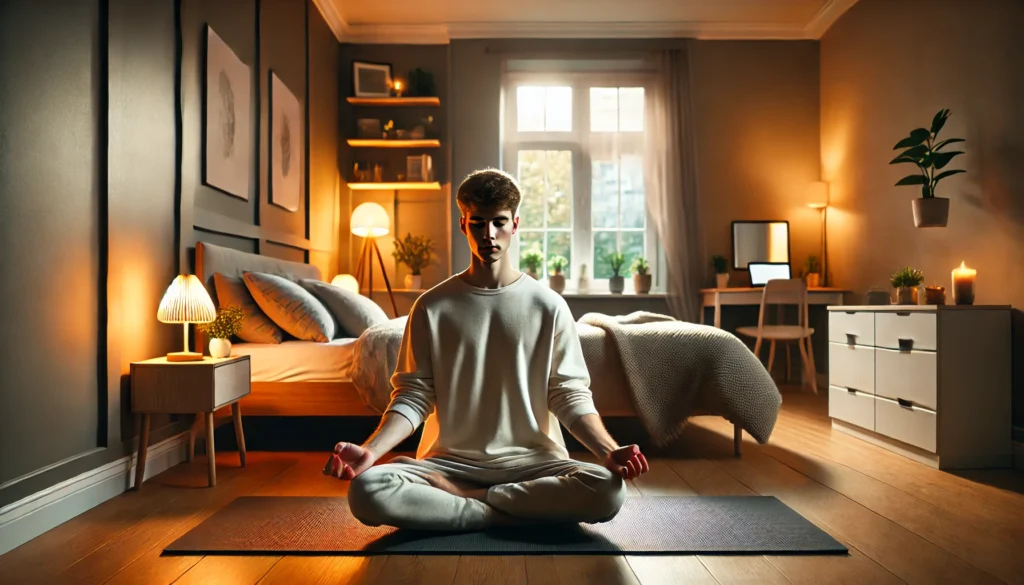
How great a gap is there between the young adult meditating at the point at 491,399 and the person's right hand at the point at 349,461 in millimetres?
171

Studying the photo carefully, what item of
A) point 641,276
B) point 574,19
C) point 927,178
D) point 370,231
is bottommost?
point 641,276

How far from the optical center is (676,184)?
5664 mm

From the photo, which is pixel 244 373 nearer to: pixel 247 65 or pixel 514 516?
pixel 514 516

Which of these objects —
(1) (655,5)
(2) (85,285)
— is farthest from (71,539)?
(1) (655,5)


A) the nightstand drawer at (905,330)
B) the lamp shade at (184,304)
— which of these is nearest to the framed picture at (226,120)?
the lamp shade at (184,304)

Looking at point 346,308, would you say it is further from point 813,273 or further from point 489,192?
point 813,273

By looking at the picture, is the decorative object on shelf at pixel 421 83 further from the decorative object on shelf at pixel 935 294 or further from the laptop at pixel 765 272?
the decorative object on shelf at pixel 935 294

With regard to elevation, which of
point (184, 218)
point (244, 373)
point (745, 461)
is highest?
point (184, 218)

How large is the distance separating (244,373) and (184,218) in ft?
2.42

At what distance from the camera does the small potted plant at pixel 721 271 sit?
5.52 m

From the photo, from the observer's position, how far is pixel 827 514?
2088 millimetres

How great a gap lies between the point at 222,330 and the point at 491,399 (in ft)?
4.52

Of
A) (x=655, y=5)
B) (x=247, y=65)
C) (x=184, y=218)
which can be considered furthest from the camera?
(x=655, y=5)

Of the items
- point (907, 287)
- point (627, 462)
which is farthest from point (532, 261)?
point (627, 462)
